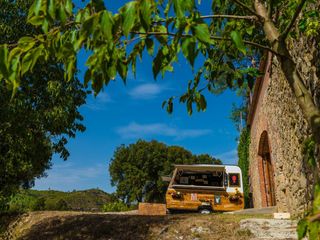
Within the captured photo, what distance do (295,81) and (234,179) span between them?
1264 centimetres

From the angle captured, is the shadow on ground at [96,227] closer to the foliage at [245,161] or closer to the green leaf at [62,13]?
the green leaf at [62,13]

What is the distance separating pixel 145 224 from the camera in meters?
8.31

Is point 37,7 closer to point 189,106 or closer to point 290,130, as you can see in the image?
point 189,106

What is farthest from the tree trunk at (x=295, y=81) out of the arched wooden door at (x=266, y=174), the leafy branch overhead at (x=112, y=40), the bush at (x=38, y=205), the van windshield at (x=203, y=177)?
the bush at (x=38, y=205)

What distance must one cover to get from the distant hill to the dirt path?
9.63 feet

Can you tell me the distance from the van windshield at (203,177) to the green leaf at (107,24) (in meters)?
13.8

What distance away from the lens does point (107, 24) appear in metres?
1.45

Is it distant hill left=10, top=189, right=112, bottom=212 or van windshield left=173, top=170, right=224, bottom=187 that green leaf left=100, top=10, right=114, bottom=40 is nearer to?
distant hill left=10, top=189, right=112, bottom=212

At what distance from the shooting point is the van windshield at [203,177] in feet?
49.6

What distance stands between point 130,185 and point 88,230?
33900mm

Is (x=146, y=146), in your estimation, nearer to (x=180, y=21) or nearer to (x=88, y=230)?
(x=88, y=230)

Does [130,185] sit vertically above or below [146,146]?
below

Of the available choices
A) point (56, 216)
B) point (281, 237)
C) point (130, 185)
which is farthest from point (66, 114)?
point (130, 185)

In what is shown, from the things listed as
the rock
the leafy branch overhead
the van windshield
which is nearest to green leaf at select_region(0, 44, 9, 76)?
the leafy branch overhead
